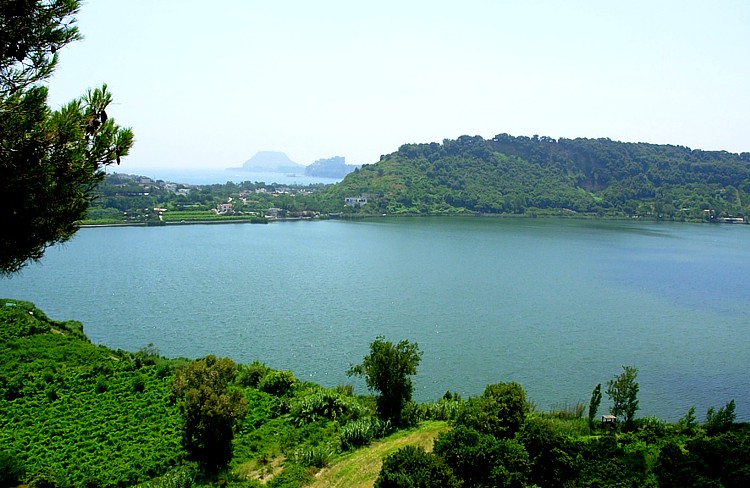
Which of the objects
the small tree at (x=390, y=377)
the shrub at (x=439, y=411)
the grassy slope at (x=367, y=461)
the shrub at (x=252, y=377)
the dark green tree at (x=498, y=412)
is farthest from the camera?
the shrub at (x=252, y=377)

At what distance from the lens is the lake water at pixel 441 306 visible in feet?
70.0

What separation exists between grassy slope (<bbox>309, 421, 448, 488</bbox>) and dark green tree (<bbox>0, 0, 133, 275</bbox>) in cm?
669

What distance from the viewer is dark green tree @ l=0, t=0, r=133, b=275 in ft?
20.4

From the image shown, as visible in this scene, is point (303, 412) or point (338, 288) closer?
point (303, 412)

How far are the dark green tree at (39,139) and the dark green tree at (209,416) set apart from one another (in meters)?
4.96

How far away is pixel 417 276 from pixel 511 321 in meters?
12.6

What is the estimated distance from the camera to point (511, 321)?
28062 mm

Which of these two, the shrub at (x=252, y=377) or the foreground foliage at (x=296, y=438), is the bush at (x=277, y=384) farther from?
the shrub at (x=252, y=377)

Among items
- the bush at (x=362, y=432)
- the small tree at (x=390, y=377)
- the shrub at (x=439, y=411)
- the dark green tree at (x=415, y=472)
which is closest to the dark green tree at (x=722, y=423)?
the shrub at (x=439, y=411)

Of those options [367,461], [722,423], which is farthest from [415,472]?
[722,423]

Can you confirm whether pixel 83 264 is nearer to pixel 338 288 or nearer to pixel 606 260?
pixel 338 288

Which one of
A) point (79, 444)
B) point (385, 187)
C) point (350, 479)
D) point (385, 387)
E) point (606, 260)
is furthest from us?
point (385, 187)

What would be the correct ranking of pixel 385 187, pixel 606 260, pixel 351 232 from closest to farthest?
pixel 606 260 → pixel 351 232 → pixel 385 187

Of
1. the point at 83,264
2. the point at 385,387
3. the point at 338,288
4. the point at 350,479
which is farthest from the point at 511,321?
the point at 83,264
